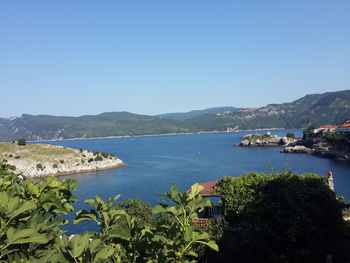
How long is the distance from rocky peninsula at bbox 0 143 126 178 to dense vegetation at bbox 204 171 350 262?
62.4m

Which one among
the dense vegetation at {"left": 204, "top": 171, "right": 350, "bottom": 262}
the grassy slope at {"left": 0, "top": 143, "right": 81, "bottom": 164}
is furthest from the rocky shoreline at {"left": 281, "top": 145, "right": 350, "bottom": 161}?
the dense vegetation at {"left": 204, "top": 171, "right": 350, "bottom": 262}

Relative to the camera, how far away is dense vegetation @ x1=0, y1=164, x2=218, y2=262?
7.57ft

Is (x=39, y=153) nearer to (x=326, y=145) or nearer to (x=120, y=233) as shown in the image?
(x=120, y=233)

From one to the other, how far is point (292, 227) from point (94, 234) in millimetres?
9333

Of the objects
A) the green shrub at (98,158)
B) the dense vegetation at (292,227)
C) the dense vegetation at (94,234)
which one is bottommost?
the green shrub at (98,158)

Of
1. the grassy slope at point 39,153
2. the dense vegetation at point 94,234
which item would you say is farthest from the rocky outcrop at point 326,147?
the dense vegetation at point 94,234

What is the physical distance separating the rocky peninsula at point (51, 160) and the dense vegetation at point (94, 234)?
225ft

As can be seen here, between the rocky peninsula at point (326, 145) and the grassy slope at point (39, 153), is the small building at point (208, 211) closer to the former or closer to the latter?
the grassy slope at point (39, 153)

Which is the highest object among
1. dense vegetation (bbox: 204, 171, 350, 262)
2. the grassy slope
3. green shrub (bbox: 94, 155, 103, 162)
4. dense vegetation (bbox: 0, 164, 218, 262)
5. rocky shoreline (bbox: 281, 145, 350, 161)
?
dense vegetation (bbox: 0, 164, 218, 262)

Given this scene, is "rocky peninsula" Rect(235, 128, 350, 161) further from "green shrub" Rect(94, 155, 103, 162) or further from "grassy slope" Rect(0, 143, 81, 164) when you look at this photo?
"grassy slope" Rect(0, 143, 81, 164)

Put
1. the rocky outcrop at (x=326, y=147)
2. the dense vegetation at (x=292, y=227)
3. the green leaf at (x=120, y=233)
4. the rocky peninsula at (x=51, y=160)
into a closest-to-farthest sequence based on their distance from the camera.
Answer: the green leaf at (x=120, y=233), the dense vegetation at (x=292, y=227), the rocky peninsula at (x=51, y=160), the rocky outcrop at (x=326, y=147)

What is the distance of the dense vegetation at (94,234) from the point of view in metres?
2.31

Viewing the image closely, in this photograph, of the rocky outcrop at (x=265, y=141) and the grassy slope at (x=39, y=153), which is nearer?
the grassy slope at (x=39, y=153)

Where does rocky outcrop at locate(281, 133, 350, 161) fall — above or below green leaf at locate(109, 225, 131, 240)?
below
